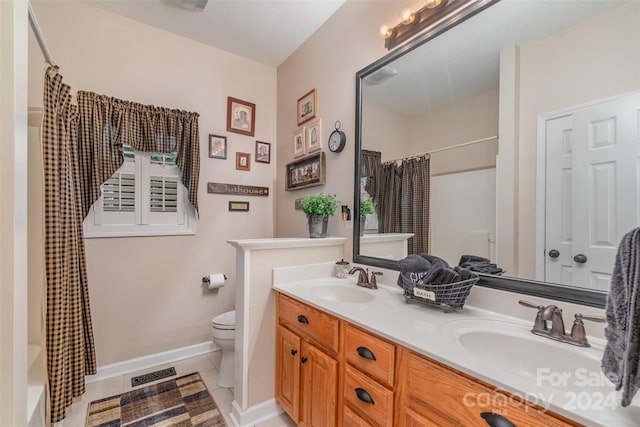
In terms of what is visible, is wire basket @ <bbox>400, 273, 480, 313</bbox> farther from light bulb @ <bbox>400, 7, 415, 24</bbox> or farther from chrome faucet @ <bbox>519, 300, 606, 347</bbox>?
light bulb @ <bbox>400, 7, 415, 24</bbox>

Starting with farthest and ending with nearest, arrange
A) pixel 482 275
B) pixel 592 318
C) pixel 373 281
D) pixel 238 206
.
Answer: pixel 238 206, pixel 373 281, pixel 482 275, pixel 592 318

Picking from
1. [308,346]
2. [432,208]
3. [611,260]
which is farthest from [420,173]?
[308,346]

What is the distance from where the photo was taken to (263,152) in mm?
2814

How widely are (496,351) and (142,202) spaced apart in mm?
2544

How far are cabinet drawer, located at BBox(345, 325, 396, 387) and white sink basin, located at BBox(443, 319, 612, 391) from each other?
23 centimetres

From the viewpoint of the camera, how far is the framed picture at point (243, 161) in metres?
2.66

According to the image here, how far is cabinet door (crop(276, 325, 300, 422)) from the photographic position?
1.47m

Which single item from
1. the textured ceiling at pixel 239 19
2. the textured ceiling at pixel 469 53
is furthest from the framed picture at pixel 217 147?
the textured ceiling at pixel 469 53

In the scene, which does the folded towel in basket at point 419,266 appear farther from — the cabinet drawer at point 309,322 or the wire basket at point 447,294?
the cabinet drawer at point 309,322

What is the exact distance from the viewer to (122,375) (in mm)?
2100

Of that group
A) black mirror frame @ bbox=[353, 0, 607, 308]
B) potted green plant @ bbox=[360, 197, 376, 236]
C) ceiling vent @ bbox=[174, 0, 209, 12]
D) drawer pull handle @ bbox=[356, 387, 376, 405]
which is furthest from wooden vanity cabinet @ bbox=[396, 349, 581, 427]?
ceiling vent @ bbox=[174, 0, 209, 12]

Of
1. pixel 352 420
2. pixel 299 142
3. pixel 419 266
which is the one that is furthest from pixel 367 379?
pixel 299 142

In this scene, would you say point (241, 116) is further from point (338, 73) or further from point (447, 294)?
point (447, 294)

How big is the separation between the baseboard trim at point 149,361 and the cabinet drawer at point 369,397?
1812 mm
